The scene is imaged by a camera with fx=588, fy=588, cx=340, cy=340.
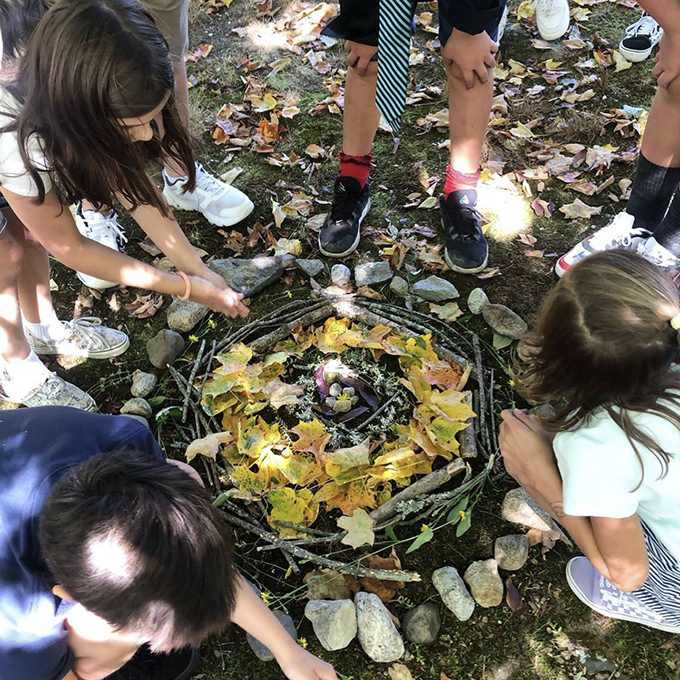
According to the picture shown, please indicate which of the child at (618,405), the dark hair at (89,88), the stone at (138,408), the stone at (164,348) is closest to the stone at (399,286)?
the stone at (164,348)

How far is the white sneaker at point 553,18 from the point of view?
4348 mm

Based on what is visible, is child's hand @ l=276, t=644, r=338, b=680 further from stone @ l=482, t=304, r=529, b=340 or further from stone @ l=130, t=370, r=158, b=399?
stone @ l=482, t=304, r=529, b=340

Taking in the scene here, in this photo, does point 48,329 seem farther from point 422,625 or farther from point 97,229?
point 422,625

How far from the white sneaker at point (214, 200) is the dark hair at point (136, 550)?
2165mm

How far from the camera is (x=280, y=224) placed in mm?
3289

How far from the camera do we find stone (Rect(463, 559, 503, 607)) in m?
1.97

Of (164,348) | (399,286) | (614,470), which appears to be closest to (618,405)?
(614,470)

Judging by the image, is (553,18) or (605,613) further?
(553,18)

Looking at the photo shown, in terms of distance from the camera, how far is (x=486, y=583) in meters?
1.98

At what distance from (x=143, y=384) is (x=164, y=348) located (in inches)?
7.3

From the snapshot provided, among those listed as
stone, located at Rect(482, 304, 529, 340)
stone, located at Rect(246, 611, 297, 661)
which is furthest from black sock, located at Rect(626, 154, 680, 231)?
stone, located at Rect(246, 611, 297, 661)

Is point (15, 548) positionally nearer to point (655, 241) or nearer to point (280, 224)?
point (280, 224)

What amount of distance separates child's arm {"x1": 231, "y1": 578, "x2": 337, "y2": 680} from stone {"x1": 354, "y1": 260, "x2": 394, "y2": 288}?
5.37ft

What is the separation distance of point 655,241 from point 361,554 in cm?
197
